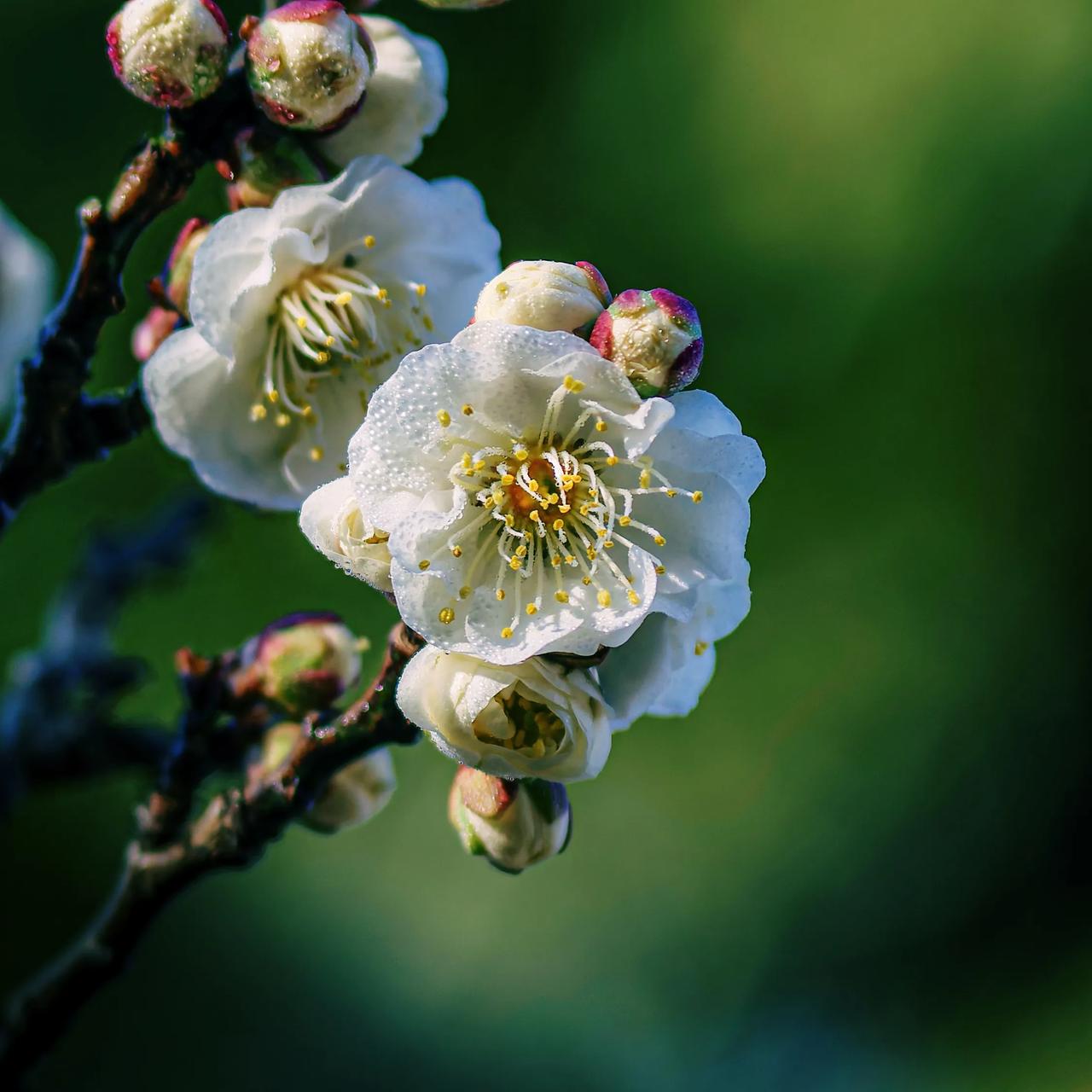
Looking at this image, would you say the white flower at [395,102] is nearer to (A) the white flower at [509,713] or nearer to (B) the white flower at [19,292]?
(A) the white flower at [509,713]

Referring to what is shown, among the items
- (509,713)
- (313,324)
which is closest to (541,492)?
(509,713)

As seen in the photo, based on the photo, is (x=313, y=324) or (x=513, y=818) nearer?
(x=513, y=818)

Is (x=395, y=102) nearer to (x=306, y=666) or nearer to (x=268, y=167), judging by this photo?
(x=268, y=167)

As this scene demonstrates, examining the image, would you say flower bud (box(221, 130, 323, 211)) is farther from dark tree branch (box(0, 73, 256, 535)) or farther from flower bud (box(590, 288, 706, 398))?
flower bud (box(590, 288, 706, 398))

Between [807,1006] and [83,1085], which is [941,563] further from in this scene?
[83,1085]

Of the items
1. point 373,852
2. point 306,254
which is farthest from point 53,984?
point 373,852

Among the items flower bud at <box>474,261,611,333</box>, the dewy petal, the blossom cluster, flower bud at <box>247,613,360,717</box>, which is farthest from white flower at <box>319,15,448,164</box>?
flower bud at <box>247,613,360,717</box>

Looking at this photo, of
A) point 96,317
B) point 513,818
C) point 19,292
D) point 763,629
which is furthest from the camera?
point 763,629

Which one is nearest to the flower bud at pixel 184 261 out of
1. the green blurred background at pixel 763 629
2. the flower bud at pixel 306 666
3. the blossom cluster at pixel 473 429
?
the blossom cluster at pixel 473 429
